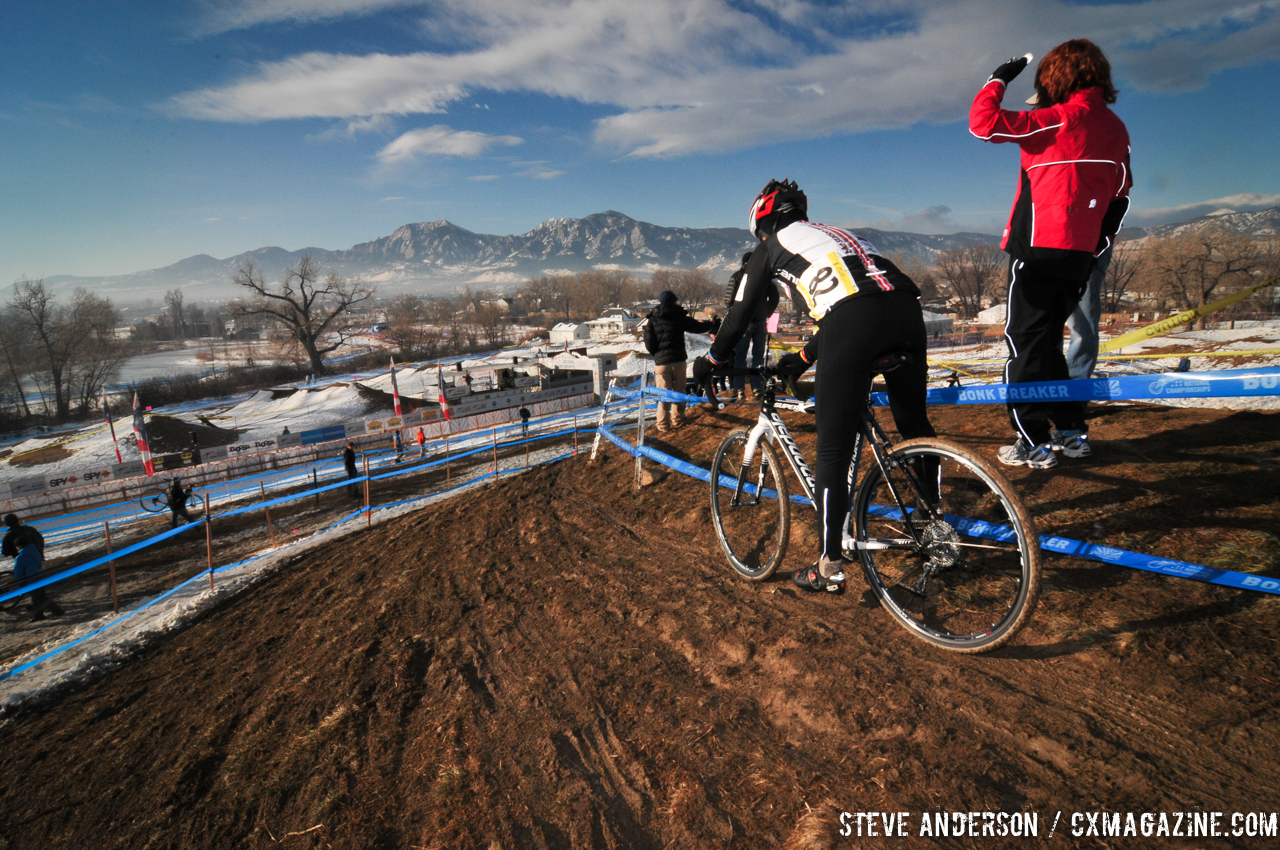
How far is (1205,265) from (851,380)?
74.5 metres

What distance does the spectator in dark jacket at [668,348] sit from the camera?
8.32 meters

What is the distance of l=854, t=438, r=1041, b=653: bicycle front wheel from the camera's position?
2402mm

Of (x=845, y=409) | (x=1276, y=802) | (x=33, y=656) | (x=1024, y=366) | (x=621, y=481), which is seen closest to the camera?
(x=1276, y=802)

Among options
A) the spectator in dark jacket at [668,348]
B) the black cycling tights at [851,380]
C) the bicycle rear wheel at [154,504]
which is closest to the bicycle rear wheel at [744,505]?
the black cycling tights at [851,380]

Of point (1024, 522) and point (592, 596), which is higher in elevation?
point (1024, 522)

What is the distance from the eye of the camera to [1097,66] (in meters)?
3.36

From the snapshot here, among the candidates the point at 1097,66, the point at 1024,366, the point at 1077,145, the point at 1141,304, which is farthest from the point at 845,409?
the point at 1141,304

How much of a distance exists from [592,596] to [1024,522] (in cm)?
291

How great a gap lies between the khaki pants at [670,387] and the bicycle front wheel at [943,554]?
195 inches

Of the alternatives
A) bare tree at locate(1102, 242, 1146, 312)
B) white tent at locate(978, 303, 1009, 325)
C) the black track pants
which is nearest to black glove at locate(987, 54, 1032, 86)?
the black track pants

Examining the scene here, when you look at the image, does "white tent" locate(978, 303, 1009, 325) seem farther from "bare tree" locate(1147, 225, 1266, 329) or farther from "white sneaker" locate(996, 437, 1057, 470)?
"white sneaker" locate(996, 437, 1057, 470)

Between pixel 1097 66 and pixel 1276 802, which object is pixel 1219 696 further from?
pixel 1097 66

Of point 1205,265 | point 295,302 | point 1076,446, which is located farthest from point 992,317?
point 295,302

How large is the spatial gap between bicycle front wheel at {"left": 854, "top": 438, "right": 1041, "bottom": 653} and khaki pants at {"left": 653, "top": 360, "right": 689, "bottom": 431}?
4.95 metres
